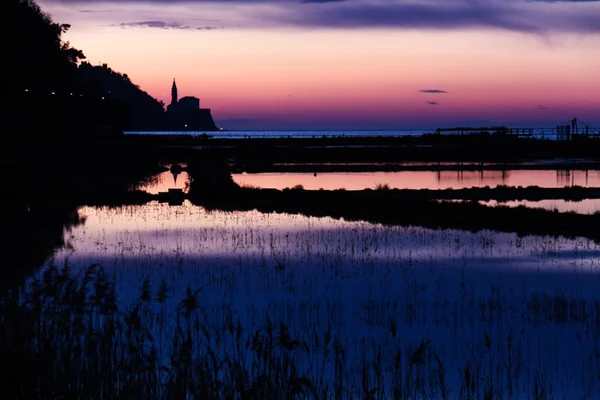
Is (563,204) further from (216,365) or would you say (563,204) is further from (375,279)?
(216,365)

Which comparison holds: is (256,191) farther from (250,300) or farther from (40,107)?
(40,107)

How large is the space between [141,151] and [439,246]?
231 ft

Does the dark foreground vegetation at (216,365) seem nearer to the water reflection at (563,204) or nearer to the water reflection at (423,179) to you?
the water reflection at (563,204)

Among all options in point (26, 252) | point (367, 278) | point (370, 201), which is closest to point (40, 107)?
point (370, 201)

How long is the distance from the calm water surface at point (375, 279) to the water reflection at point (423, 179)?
69.3 feet

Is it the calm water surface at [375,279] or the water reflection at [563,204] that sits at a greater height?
the water reflection at [563,204]

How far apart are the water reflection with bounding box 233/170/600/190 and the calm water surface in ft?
69.3

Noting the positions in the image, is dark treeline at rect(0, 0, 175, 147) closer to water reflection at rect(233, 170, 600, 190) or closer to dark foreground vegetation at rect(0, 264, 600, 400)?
water reflection at rect(233, 170, 600, 190)

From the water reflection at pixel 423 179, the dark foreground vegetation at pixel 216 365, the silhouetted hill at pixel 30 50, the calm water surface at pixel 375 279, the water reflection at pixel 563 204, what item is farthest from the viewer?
the silhouetted hill at pixel 30 50

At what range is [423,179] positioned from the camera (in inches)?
2228

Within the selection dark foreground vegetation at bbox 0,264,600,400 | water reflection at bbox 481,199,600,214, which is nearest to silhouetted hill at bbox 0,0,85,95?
water reflection at bbox 481,199,600,214

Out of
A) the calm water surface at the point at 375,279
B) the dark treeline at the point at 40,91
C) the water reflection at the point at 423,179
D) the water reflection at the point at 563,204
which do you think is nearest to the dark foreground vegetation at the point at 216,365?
the calm water surface at the point at 375,279

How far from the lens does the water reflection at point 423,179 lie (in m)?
50.5

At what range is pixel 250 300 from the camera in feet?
51.5
